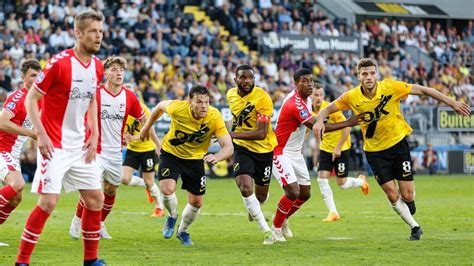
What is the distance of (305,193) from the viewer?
15.5 m

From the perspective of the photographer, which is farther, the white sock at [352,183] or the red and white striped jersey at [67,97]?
the white sock at [352,183]

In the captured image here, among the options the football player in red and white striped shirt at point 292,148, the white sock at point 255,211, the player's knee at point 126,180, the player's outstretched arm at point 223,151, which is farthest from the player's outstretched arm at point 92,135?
the player's knee at point 126,180

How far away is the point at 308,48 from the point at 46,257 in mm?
32692

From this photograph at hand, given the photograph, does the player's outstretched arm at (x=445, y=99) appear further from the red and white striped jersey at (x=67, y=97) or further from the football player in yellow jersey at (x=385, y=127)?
the red and white striped jersey at (x=67, y=97)

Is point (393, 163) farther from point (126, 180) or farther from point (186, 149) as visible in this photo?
point (126, 180)

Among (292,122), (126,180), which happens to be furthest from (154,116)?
(126,180)

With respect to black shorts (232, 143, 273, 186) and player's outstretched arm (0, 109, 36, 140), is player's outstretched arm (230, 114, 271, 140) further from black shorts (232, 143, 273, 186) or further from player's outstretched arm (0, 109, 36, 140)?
player's outstretched arm (0, 109, 36, 140)

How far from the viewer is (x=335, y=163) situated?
19984mm

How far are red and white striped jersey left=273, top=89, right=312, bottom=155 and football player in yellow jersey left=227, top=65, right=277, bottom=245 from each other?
380 mm

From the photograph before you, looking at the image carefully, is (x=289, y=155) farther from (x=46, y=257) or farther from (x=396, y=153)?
(x=46, y=257)

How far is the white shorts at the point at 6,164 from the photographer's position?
527 inches

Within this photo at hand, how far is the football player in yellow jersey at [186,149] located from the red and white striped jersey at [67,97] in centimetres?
352

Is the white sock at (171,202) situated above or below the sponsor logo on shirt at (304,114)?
below

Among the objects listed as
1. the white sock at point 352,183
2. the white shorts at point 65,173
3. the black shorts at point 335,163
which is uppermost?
the white shorts at point 65,173
